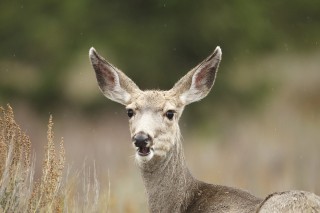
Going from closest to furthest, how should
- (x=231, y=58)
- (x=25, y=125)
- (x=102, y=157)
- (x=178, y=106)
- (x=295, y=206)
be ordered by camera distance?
(x=295, y=206) → (x=178, y=106) → (x=102, y=157) → (x=25, y=125) → (x=231, y=58)

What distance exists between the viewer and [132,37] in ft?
65.5

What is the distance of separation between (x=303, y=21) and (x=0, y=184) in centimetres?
1277

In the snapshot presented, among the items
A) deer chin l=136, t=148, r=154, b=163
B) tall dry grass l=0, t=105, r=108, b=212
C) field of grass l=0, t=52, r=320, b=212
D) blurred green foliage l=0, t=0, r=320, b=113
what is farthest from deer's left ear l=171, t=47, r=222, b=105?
blurred green foliage l=0, t=0, r=320, b=113

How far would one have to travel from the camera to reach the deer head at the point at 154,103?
9.45 m

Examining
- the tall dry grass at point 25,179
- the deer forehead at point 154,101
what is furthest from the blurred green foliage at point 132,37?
the tall dry grass at point 25,179

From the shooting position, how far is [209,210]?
31.2ft

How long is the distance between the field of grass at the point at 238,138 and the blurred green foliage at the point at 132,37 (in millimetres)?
320

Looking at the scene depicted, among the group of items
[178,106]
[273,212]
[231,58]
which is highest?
[231,58]

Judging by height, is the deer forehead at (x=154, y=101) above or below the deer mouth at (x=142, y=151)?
above

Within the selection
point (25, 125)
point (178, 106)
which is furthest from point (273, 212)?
→ point (25, 125)

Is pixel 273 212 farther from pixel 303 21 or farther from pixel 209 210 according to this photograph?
pixel 303 21

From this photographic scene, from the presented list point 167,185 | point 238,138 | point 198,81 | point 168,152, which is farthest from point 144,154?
point 238,138

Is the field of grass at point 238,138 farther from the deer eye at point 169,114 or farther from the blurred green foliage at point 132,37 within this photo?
the deer eye at point 169,114

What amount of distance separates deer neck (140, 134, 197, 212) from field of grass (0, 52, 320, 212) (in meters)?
1.95
